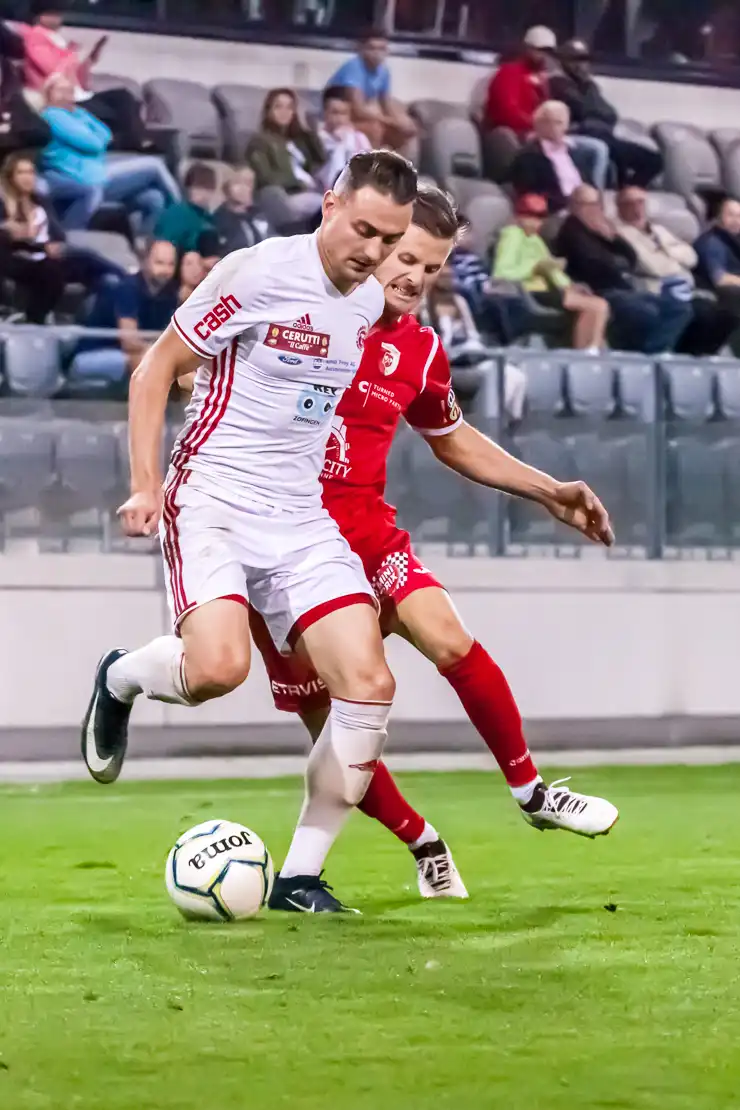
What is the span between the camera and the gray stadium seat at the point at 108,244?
10.2m

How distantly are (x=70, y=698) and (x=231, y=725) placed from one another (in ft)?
2.91

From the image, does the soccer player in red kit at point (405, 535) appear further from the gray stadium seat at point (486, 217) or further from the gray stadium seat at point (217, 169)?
the gray stadium seat at point (486, 217)

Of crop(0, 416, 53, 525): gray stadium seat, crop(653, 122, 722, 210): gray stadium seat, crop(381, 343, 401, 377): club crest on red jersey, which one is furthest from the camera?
crop(653, 122, 722, 210): gray stadium seat

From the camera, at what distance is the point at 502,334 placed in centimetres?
1100

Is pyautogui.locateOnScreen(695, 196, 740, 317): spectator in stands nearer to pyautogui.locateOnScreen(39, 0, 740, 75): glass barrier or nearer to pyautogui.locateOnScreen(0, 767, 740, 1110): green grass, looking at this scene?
pyautogui.locateOnScreen(39, 0, 740, 75): glass barrier

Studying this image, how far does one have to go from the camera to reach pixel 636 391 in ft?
33.2

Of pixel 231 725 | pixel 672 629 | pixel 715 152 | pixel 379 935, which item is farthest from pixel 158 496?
pixel 715 152

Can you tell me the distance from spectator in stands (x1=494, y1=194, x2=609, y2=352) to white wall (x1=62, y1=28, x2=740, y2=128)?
171 centimetres

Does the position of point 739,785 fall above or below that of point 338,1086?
below

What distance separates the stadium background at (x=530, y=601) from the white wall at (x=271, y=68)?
3.89 feet

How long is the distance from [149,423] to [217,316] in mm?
305

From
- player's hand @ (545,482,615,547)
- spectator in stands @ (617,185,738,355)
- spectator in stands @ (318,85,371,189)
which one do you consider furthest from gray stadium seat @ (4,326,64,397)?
player's hand @ (545,482,615,547)

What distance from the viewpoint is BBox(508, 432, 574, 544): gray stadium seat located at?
32.1 feet

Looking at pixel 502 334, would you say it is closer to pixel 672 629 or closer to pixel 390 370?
pixel 672 629
